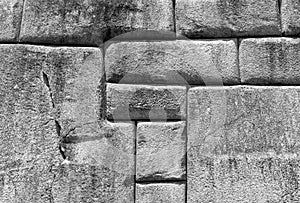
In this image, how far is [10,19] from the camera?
12.1 feet

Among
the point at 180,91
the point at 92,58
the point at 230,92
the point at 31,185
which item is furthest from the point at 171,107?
the point at 31,185

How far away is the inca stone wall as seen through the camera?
3.48m

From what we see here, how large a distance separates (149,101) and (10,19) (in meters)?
1.17

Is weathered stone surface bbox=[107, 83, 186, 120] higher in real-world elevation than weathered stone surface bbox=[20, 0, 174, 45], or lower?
lower

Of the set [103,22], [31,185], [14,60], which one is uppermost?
[103,22]

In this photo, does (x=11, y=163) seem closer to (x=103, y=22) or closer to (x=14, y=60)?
(x=14, y=60)

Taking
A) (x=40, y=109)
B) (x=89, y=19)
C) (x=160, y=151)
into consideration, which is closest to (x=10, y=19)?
(x=89, y=19)

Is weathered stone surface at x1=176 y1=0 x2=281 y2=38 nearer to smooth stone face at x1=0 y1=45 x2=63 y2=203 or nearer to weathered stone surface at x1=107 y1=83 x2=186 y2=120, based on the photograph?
weathered stone surface at x1=107 y1=83 x2=186 y2=120

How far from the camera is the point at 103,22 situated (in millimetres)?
3652

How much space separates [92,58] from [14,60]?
0.55 meters

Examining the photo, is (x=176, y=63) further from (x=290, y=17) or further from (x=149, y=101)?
(x=290, y=17)

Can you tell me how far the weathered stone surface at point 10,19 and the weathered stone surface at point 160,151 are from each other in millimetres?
1137

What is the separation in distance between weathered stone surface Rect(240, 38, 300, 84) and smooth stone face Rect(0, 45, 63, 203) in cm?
141

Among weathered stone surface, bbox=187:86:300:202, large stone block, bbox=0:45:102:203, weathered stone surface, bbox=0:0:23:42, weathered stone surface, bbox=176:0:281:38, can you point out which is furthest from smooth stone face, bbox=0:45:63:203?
weathered stone surface, bbox=176:0:281:38
